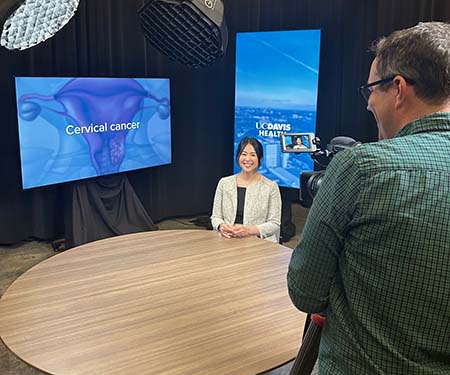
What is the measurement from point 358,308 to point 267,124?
3.59 m

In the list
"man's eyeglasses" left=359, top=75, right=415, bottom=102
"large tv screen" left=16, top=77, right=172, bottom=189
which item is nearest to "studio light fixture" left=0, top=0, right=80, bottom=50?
"man's eyeglasses" left=359, top=75, right=415, bottom=102

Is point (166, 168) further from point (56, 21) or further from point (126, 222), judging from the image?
point (56, 21)

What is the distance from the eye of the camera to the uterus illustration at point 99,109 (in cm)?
359

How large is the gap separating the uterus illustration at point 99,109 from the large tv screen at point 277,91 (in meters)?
0.79

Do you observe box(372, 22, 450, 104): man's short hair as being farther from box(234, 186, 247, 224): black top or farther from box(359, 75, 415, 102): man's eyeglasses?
box(234, 186, 247, 224): black top

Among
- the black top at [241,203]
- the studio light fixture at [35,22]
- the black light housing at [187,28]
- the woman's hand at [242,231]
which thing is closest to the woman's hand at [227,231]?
the woman's hand at [242,231]

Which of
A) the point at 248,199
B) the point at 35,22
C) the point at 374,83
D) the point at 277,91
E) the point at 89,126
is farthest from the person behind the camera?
the point at 277,91

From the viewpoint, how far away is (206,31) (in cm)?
142

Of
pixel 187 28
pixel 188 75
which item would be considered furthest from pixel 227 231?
pixel 188 75

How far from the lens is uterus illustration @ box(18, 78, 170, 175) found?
359 centimetres

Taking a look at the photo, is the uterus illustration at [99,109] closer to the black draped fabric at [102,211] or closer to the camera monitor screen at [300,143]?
the black draped fabric at [102,211]

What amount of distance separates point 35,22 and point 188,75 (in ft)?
12.0

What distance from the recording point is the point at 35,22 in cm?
126

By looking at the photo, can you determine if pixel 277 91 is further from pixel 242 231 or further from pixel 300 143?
pixel 300 143
